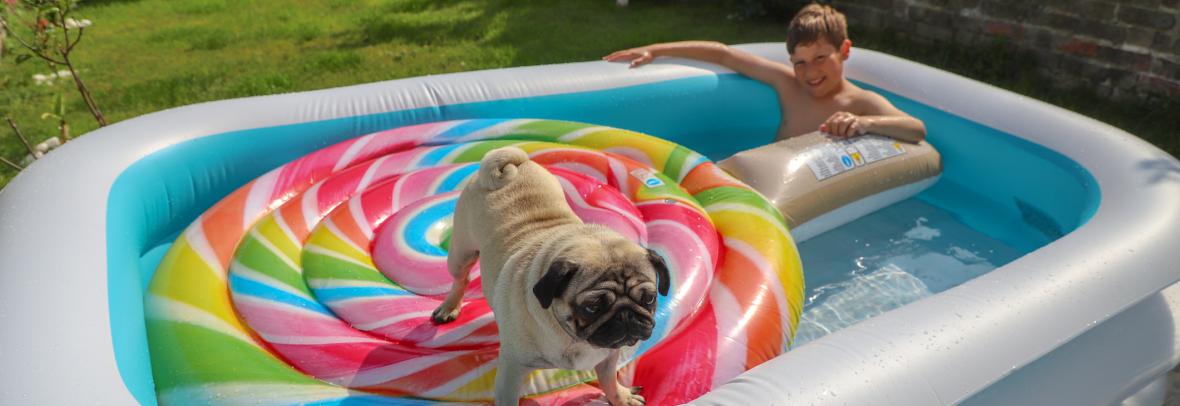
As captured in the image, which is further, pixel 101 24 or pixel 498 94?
pixel 101 24

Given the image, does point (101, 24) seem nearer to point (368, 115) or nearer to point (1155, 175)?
point (368, 115)

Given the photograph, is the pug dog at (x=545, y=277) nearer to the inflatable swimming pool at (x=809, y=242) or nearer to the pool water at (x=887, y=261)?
the inflatable swimming pool at (x=809, y=242)

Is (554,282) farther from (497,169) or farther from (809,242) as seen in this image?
(809,242)

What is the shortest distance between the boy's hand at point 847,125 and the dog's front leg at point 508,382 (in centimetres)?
245

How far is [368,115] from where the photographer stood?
3643 millimetres

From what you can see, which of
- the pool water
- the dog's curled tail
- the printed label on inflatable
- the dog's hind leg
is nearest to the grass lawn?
the pool water

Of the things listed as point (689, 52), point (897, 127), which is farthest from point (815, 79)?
point (689, 52)

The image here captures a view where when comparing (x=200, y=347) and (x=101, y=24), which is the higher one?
(x=200, y=347)

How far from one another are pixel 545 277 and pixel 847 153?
97.0 inches

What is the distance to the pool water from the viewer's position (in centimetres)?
317

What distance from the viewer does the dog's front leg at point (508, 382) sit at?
185 cm

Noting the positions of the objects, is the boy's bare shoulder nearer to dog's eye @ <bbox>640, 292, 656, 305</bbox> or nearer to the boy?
the boy

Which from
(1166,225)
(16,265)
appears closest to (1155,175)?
(1166,225)

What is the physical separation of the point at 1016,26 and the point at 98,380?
20.3 ft
